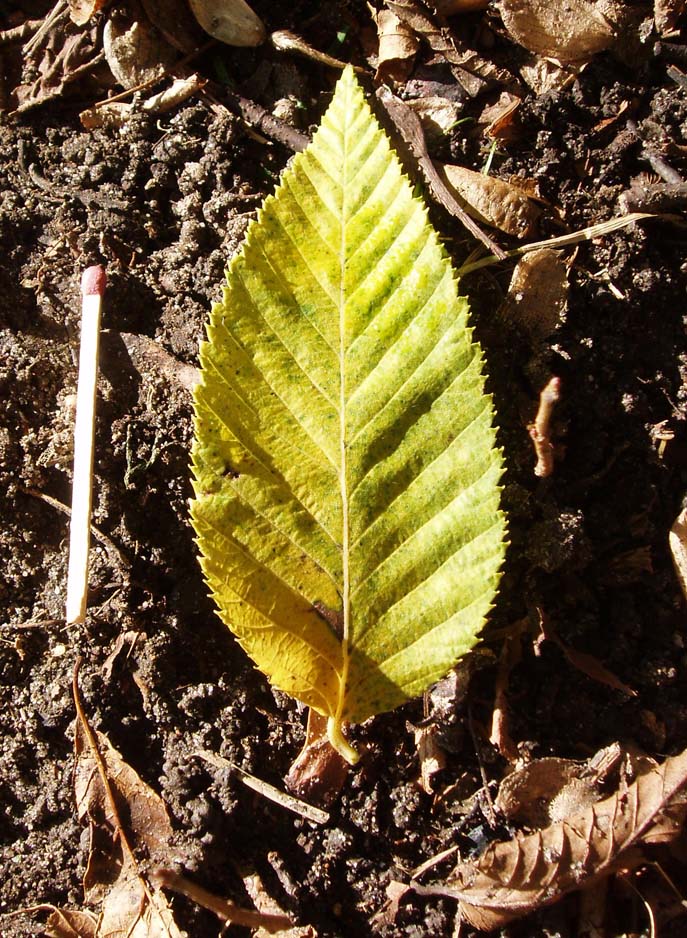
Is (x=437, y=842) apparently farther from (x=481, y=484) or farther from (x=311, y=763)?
(x=481, y=484)

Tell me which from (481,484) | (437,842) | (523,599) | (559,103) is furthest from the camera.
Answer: (559,103)

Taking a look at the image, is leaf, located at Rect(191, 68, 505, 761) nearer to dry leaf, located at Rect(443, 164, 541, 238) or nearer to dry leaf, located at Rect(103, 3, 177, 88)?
dry leaf, located at Rect(443, 164, 541, 238)

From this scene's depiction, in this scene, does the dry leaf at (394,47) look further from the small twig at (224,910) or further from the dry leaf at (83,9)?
the small twig at (224,910)

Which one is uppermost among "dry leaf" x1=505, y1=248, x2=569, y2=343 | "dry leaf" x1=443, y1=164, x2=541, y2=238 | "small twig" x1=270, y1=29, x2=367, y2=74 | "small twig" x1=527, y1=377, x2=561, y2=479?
"small twig" x1=270, y1=29, x2=367, y2=74

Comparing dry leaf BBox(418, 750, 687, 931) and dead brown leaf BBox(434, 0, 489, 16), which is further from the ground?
dead brown leaf BBox(434, 0, 489, 16)

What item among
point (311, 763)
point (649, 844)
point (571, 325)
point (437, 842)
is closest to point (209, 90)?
point (571, 325)

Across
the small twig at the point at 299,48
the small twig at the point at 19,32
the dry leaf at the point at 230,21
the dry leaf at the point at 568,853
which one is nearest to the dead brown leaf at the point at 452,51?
the small twig at the point at 299,48

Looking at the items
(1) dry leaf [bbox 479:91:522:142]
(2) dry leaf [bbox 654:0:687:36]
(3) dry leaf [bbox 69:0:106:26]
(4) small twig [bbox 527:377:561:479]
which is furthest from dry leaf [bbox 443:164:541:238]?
(3) dry leaf [bbox 69:0:106:26]
